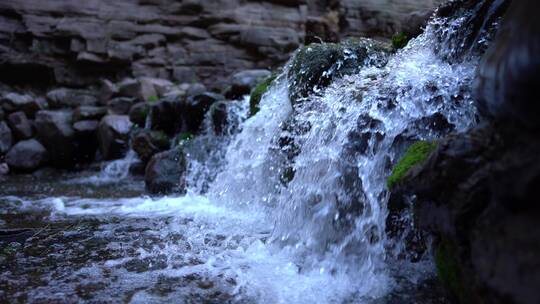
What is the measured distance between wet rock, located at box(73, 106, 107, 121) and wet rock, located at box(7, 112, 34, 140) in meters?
1.09

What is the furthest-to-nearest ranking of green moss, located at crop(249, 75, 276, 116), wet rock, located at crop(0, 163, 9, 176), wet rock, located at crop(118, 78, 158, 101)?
wet rock, located at crop(118, 78, 158, 101), wet rock, located at crop(0, 163, 9, 176), green moss, located at crop(249, 75, 276, 116)

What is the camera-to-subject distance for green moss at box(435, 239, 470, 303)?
2.31 m

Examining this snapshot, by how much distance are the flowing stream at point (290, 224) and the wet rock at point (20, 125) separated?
4.42m

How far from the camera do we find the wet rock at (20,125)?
985cm

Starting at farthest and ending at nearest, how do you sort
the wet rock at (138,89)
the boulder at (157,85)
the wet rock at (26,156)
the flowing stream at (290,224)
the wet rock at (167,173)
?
the boulder at (157,85) < the wet rock at (138,89) < the wet rock at (26,156) < the wet rock at (167,173) < the flowing stream at (290,224)

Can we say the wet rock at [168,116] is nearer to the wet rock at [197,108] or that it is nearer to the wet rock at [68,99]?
the wet rock at [197,108]

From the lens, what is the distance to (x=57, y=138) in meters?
9.31

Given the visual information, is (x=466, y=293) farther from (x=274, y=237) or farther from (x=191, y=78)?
(x=191, y=78)

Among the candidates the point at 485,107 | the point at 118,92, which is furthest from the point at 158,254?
the point at 118,92

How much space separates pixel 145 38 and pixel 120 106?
296 centimetres

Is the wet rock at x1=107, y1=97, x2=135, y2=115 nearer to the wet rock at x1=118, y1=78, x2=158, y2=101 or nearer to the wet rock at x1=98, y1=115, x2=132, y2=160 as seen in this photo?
the wet rock at x1=118, y1=78, x2=158, y2=101

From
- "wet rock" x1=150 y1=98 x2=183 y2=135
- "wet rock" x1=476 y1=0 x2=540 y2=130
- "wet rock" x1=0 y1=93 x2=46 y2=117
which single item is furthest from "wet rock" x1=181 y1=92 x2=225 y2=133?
"wet rock" x1=476 y1=0 x2=540 y2=130

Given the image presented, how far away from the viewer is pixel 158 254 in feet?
11.7

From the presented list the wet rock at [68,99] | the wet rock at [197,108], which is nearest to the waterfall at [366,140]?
the wet rock at [197,108]
